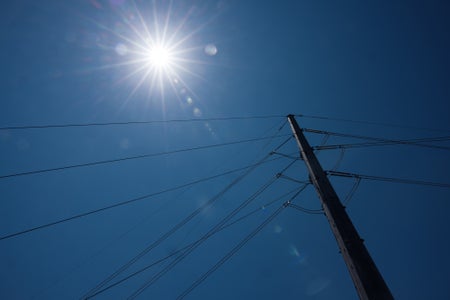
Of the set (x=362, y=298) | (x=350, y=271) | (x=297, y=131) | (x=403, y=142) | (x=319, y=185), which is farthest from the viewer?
(x=403, y=142)

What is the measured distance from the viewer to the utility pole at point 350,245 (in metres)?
3.59

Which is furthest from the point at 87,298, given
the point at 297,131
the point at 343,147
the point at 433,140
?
the point at 433,140

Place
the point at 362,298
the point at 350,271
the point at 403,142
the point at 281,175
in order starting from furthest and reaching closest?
the point at 403,142
the point at 281,175
the point at 350,271
the point at 362,298

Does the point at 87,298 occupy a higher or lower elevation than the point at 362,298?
higher

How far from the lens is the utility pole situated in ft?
11.8

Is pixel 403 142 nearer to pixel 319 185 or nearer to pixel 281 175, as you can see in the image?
pixel 281 175

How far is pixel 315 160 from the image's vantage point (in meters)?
5.73

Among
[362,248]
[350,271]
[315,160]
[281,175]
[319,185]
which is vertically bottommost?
[350,271]

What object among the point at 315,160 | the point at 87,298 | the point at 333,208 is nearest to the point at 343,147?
the point at 315,160

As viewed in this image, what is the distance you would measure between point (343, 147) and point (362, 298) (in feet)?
15.4

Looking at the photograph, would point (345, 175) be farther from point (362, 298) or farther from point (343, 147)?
point (362, 298)

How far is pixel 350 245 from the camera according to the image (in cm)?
407

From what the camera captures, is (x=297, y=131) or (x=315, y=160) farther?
(x=297, y=131)

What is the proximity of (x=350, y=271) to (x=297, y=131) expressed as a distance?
149 inches
